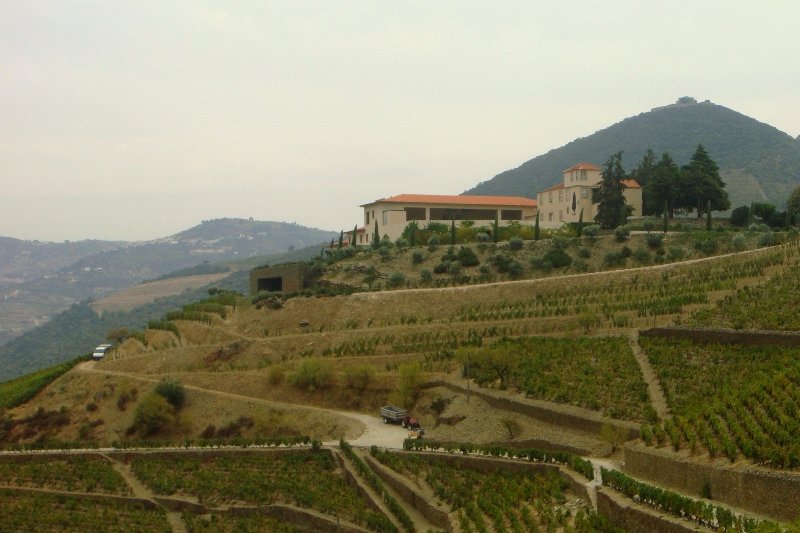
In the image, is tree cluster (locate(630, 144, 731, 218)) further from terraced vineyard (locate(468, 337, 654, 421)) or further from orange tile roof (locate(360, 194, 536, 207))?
terraced vineyard (locate(468, 337, 654, 421))

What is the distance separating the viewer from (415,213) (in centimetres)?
6625

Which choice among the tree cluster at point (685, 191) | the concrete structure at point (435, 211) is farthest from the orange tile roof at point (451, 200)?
the tree cluster at point (685, 191)

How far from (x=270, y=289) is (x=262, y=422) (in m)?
23.6

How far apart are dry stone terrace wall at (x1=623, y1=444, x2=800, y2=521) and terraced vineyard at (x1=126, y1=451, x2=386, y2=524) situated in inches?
328

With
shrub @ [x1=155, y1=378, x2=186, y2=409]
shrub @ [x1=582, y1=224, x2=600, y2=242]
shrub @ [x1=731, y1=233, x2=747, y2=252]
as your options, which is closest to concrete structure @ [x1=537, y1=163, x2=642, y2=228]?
shrub @ [x1=582, y1=224, x2=600, y2=242]

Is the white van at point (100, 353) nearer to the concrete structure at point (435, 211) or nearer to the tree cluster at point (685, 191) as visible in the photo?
the concrete structure at point (435, 211)

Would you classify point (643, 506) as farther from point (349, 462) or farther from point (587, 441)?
point (349, 462)

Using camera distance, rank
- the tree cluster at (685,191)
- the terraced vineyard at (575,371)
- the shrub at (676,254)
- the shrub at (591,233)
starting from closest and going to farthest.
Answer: the terraced vineyard at (575,371) < the shrub at (676,254) < the shrub at (591,233) < the tree cluster at (685,191)

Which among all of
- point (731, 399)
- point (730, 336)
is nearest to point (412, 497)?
point (731, 399)

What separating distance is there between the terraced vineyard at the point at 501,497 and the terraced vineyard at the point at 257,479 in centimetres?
219

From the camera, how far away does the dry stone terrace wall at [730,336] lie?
3164 cm

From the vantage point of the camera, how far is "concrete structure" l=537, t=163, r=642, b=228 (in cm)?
6319

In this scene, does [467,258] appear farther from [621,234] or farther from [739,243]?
[739,243]

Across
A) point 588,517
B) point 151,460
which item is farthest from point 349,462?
point 588,517
